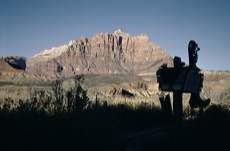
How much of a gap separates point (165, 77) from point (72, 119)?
2279 millimetres

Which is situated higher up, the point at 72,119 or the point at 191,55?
the point at 191,55

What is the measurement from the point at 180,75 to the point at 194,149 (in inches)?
69.5

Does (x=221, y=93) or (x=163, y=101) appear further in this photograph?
(x=221, y=93)

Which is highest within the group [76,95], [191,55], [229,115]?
[191,55]

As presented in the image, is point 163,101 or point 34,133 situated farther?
point 163,101

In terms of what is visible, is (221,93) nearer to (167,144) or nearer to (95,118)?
(167,144)

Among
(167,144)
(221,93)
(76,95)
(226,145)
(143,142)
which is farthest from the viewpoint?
(221,93)

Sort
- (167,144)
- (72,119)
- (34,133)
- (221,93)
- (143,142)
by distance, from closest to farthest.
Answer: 1. (34,133)
2. (72,119)
3. (167,144)
4. (143,142)
5. (221,93)

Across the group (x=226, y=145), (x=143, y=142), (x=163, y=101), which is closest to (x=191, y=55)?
(x=163, y=101)

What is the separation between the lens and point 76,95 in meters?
9.36

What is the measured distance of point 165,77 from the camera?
748 cm

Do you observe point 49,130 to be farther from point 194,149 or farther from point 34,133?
point 194,149

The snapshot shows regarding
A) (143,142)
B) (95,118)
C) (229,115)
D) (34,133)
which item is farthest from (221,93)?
(34,133)

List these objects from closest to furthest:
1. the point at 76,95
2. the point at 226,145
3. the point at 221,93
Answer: the point at 226,145, the point at 76,95, the point at 221,93
